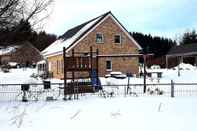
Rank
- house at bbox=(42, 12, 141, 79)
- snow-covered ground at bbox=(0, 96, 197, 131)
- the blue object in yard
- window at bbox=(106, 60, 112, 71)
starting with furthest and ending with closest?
window at bbox=(106, 60, 112, 71)
house at bbox=(42, 12, 141, 79)
the blue object in yard
snow-covered ground at bbox=(0, 96, 197, 131)

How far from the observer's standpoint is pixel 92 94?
19.9 metres

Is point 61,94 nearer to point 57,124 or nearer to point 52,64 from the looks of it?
point 57,124

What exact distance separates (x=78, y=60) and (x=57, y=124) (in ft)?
35.7

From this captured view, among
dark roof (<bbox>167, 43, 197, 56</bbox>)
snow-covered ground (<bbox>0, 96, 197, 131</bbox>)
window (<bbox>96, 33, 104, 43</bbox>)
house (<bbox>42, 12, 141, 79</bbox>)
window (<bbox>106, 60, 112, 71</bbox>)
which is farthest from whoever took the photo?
dark roof (<bbox>167, 43, 197, 56</bbox>)

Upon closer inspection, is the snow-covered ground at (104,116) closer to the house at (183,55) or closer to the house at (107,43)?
the house at (107,43)

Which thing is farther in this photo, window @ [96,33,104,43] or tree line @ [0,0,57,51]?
window @ [96,33,104,43]

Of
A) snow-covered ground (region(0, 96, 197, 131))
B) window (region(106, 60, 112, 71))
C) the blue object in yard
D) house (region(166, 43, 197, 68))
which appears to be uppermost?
house (region(166, 43, 197, 68))

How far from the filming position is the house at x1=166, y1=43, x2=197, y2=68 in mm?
75375

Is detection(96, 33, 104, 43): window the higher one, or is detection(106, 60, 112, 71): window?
detection(96, 33, 104, 43): window

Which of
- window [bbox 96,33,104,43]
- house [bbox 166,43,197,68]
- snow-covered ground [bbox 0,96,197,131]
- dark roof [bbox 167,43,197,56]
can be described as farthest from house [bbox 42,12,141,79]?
dark roof [bbox 167,43,197,56]

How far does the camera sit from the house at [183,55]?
75375 millimetres

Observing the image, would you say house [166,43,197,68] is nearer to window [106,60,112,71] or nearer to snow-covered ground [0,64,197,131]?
window [106,60,112,71]

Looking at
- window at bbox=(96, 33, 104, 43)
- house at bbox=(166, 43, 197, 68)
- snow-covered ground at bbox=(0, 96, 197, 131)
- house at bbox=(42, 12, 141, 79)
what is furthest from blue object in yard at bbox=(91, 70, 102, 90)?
house at bbox=(166, 43, 197, 68)

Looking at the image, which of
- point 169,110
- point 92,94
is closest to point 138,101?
point 169,110
